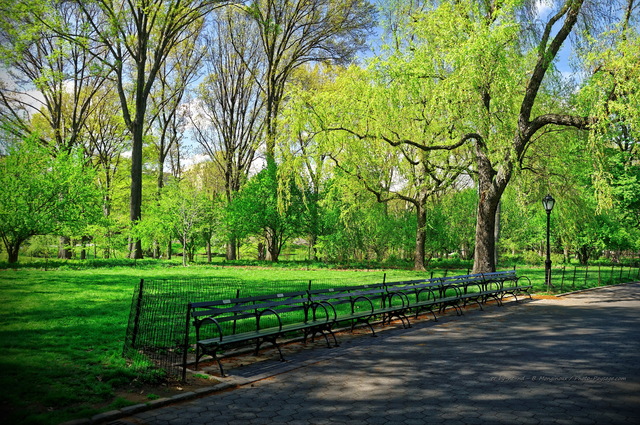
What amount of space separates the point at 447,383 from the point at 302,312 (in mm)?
5878

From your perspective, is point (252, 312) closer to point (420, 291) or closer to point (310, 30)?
point (420, 291)

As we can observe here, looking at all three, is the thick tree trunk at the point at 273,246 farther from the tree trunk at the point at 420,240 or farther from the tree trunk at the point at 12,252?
the tree trunk at the point at 12,252

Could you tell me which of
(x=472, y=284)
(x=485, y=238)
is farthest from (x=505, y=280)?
(x=485, y=238)

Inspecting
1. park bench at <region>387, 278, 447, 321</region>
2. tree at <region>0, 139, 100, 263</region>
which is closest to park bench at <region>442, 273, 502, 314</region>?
park bench at <region>387, 278, 447, 321</region>

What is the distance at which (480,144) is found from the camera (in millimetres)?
16438

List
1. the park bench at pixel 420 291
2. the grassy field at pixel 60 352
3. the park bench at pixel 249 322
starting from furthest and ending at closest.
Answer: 1. the park bench at pixel 420 291
2. the park bench at pixel 249 322
3. the grassy field at pixel 60 352

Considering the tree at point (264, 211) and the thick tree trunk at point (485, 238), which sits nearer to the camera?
the thick tree trunk at point (485, 238)

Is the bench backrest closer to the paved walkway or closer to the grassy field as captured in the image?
the paved walkway

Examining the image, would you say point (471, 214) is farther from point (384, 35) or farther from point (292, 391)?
point (292, 391)

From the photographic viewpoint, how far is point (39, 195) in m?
18.2

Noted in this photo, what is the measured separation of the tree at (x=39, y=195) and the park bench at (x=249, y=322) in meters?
12.2

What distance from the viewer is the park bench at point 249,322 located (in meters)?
6.21

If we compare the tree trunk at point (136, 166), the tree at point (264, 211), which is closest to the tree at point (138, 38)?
the tree trunk at point (136, 166)

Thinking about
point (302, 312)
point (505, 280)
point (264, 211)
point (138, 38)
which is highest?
point (138, 38)
